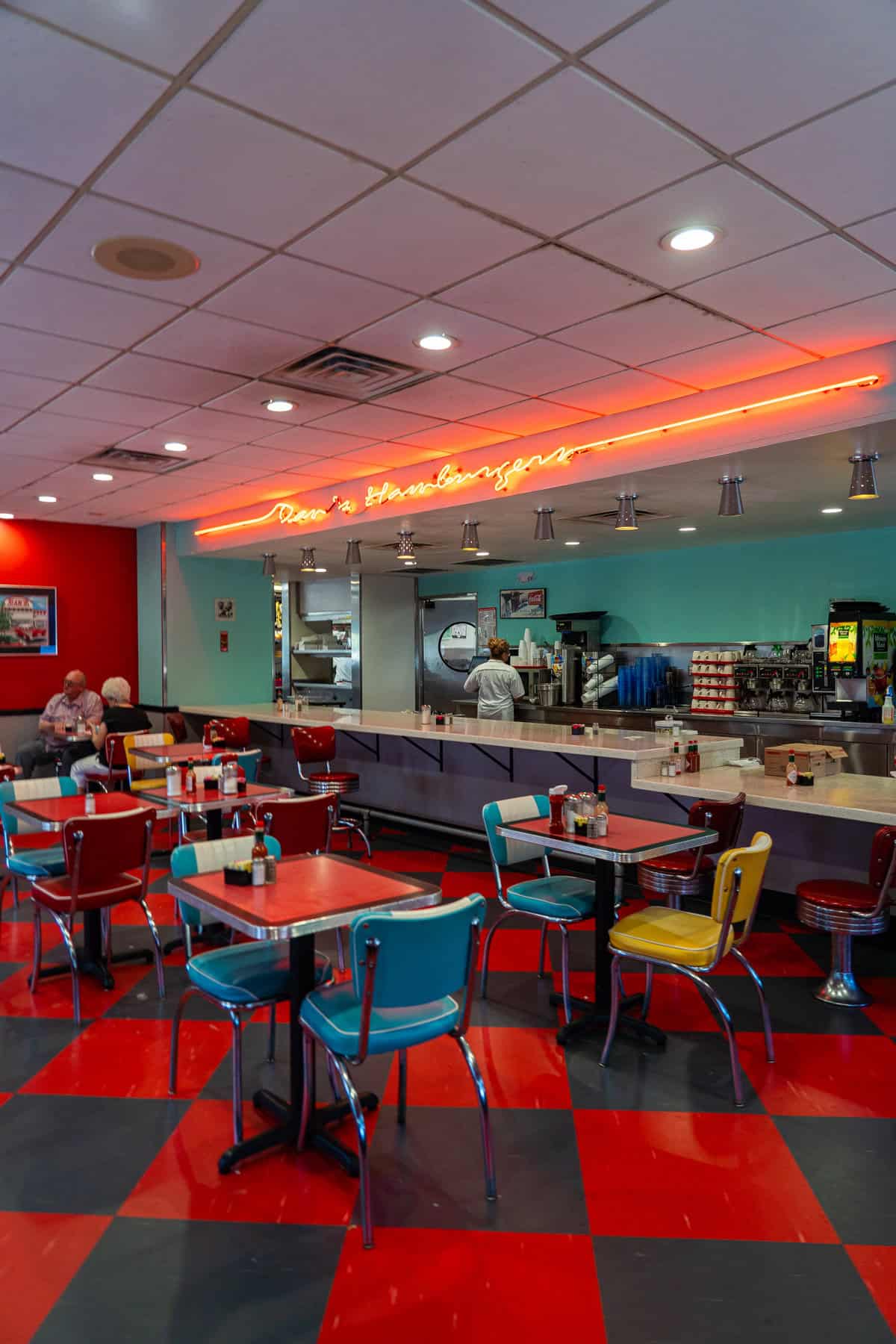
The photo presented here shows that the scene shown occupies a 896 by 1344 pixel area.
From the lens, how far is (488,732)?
7000 mm

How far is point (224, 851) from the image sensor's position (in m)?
3.65

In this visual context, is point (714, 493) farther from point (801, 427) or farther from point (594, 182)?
point (594, 182)

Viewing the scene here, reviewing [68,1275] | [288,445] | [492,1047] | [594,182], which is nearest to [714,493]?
[288,445]

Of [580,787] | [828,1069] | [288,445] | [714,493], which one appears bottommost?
[828,1069]

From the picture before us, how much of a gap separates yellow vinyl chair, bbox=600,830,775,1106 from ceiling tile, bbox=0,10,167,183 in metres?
3.16

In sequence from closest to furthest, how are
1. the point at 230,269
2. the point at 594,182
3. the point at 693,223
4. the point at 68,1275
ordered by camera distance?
the point at 68,1275, the point at 594,182, the point at 693,223, the point at 230,269

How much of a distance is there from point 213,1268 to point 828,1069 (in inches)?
98.6

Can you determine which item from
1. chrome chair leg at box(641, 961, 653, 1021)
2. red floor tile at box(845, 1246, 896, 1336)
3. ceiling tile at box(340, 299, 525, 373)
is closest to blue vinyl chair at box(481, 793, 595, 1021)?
chrome chair leg at box(641, 961, 653, 1021)

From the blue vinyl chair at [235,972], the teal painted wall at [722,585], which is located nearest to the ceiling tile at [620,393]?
the blue vinyl chair at [235,972]

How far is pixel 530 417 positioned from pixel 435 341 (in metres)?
1.62

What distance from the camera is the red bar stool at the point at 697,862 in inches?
173

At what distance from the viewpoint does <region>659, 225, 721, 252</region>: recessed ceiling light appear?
3.17 metres

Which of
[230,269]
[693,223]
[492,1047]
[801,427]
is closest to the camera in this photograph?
[693,223]

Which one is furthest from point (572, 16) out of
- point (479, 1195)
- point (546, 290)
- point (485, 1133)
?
point (479, 1195)
